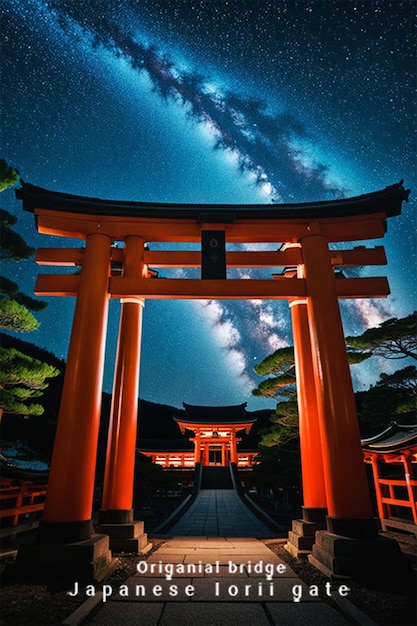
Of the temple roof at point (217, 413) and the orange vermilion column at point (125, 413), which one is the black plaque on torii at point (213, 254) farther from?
the temple roof at point (217, 413)

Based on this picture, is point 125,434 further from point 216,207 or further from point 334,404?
point 216,207

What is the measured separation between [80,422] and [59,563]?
1852mm

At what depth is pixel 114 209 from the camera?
277 inches

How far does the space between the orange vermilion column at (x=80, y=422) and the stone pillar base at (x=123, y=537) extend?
3.71 ft

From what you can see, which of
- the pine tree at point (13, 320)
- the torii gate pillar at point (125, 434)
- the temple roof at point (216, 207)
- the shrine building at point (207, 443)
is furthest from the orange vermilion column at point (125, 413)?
the shrine building at point (207, 443)

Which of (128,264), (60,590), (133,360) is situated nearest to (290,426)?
(133,360)

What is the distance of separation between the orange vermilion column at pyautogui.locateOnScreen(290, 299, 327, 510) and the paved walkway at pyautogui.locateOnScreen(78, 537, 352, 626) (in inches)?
57.6

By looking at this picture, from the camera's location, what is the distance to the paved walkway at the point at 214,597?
10.9ft

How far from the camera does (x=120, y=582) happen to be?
4.45 metres

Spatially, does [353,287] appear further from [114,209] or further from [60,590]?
[60,590]

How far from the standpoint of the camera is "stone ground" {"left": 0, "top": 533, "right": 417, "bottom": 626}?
10.7ft

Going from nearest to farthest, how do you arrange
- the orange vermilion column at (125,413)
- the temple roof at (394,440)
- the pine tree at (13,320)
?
the orange vermilion column at (125,413), the temple roof at (394,440), the pine tree at (13,320)

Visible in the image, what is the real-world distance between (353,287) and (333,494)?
3969mm

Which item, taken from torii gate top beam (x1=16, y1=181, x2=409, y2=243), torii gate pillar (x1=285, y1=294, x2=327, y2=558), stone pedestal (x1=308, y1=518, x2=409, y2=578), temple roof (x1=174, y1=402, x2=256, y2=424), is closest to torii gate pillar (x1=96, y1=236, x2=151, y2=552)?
torii gate top beam (x1=16, y1=181, x2=409, y2=243)
